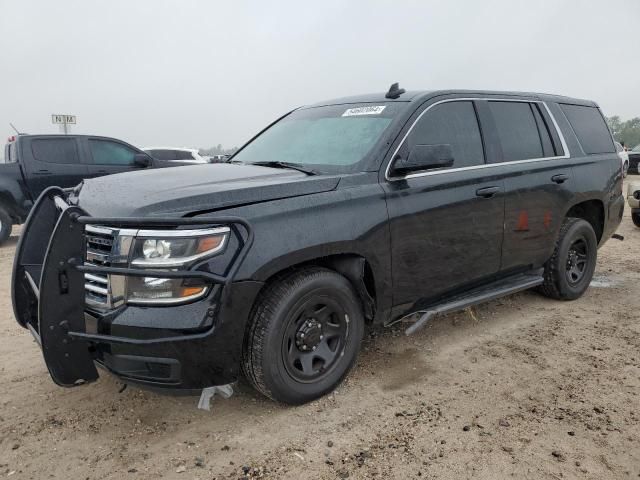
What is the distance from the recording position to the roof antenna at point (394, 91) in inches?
149

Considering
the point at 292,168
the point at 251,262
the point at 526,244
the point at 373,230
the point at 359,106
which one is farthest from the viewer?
the point at 526,244

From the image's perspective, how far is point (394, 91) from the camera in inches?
150

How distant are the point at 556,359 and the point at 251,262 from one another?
2387 millimetres

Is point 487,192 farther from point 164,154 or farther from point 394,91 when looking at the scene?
point 164,154

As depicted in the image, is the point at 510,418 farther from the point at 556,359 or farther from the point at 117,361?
the point at 117,361

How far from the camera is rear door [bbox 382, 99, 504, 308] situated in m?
3.33

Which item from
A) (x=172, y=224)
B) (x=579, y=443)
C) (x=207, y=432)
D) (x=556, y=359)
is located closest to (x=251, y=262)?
(x=172, y=224)

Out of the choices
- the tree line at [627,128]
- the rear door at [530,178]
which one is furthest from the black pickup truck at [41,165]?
the tree line at [627,128]

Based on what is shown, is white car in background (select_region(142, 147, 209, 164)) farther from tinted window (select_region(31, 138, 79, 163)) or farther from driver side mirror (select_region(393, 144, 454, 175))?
driver side mirror (select_region(393, 144, 454, 175))

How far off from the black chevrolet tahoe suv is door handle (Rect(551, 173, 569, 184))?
2 cm

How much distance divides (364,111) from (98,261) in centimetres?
210

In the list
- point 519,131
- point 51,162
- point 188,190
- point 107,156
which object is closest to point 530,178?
point 519,131

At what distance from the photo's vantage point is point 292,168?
347cm

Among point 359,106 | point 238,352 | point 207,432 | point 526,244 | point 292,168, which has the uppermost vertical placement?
point 359,106
